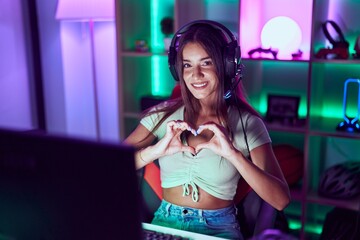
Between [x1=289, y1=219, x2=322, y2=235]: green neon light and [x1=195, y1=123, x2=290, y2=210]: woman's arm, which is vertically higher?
[x1=195, y1=123, x2=290, y2=210]: woman's arm

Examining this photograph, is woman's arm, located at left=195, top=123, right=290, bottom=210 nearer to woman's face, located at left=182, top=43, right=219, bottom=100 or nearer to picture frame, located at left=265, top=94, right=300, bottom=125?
woman's face, located at left=182, top=43, right=219, bottom=100

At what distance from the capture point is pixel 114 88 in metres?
3.27

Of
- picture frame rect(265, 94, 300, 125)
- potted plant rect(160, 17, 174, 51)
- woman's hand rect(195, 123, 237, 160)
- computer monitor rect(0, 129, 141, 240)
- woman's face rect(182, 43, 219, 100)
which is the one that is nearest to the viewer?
computer monitor rect(0, 129, 141, 240)

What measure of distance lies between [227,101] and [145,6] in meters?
1.53

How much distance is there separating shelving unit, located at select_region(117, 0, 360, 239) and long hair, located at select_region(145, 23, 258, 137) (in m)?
0.85

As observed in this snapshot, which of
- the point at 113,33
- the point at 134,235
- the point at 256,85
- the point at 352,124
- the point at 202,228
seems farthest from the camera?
the point at 113,33

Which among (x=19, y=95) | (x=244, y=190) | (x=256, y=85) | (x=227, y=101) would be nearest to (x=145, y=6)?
(x=256, y=85)

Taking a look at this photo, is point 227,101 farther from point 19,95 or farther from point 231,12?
point 19,95

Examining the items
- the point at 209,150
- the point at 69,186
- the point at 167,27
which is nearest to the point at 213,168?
the point at 209,150

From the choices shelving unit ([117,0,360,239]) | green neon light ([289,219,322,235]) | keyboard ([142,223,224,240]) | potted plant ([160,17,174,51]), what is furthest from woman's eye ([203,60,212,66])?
green neon light ([289,219,322,235])

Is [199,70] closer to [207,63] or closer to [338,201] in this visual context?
[207,63]

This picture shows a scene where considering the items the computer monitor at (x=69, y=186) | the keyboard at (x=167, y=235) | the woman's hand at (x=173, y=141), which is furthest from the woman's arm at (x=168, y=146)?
the computer monitor at (x=69, y=186)

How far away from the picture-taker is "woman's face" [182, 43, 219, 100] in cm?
156

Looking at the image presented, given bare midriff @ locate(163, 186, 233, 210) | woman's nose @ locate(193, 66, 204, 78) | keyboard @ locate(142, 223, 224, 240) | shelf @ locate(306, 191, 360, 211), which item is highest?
woman's nose @ locate(193, 66, 204, 78)
